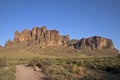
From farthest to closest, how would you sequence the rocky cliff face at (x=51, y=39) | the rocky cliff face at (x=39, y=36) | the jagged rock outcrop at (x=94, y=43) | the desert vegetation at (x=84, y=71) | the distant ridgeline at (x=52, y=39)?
1. the jagged rock outcrop at (x=94, y=43)
2. the rocky cliff face at (x=39, y=36)
3. the rocky cliff face at (x=51, y=39)
4. the distant ridgeline at (x=52, y=39)
5. the desert vegetation at (x=84, y=71)

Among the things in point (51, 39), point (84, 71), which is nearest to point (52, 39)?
point (51, 39)

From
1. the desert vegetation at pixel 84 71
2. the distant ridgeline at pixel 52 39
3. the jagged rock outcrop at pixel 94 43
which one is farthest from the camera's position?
the jagged rock outcrop at pixel 94 43

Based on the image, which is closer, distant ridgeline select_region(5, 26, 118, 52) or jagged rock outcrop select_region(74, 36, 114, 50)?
distant ridgeline select_region(5, 26, 118, 52)

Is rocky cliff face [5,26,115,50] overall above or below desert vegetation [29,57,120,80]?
above

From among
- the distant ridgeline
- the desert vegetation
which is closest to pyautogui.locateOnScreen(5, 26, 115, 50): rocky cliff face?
the distant ridgeline

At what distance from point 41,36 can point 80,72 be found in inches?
6331

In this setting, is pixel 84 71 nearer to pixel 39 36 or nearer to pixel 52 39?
pixel 52 39

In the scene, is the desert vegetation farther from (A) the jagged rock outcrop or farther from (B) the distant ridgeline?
(A) the jagged rock outcrop

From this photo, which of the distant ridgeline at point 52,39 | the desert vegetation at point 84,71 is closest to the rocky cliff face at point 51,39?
the distant ridgeline at point 52,39

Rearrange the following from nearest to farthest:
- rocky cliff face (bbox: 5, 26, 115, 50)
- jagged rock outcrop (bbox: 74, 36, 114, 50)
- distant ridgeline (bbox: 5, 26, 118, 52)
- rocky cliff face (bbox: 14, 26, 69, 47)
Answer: distant ridgeline (bbox: 5, 26, 118, 52), rocky cliff face (bbox: 5, 26, 115, 50), rocky cliff face (bbox: 14, 26, 69, 47), jagged rock outcrop (bbox: 74, 36, 114, 50)

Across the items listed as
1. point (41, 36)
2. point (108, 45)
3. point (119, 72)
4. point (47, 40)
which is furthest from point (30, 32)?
point (119, 72)

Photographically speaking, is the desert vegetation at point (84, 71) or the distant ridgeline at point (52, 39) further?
the distant ridgeline at point (52, 39)

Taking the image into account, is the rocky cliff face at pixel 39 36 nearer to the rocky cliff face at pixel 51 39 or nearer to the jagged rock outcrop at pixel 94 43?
the rocky cliff face at pixel 51 39

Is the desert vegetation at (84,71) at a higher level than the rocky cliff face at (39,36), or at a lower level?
lower
